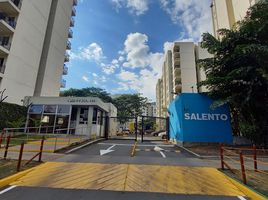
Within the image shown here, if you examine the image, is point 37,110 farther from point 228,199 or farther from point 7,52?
point 228,199

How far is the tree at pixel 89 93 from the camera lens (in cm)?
4941

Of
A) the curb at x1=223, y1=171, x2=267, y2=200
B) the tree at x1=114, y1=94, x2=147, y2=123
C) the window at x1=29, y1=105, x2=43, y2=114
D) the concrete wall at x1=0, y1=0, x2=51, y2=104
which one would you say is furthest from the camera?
the tree at x1=114, y1=94, x2=147, y2=123

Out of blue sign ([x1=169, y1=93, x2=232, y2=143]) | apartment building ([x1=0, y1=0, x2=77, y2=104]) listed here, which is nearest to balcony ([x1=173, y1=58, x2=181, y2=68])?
apartment building ([x1=0, y1=0, x2=77, y2=104])

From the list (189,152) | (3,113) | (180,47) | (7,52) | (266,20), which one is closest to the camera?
(189,152)

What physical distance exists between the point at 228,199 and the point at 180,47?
48826 mm

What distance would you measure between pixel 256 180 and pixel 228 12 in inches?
1101

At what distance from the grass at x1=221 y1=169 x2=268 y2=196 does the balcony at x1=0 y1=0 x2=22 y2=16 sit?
27.7 metres

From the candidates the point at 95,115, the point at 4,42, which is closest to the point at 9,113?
the point at 95,115

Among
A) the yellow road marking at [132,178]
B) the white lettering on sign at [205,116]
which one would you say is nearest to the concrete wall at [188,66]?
the white lettering on sign at [205,116]

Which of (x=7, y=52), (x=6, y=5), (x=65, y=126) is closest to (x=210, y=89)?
(x=65, y=126)

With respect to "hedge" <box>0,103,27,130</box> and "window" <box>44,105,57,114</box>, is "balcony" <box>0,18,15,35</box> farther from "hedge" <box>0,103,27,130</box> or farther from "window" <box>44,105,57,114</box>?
"window" <box>44,105,57,114</box>

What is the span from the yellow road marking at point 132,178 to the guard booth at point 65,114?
41.9ft

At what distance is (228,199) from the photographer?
444 cm

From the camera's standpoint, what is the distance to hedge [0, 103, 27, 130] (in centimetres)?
1747
